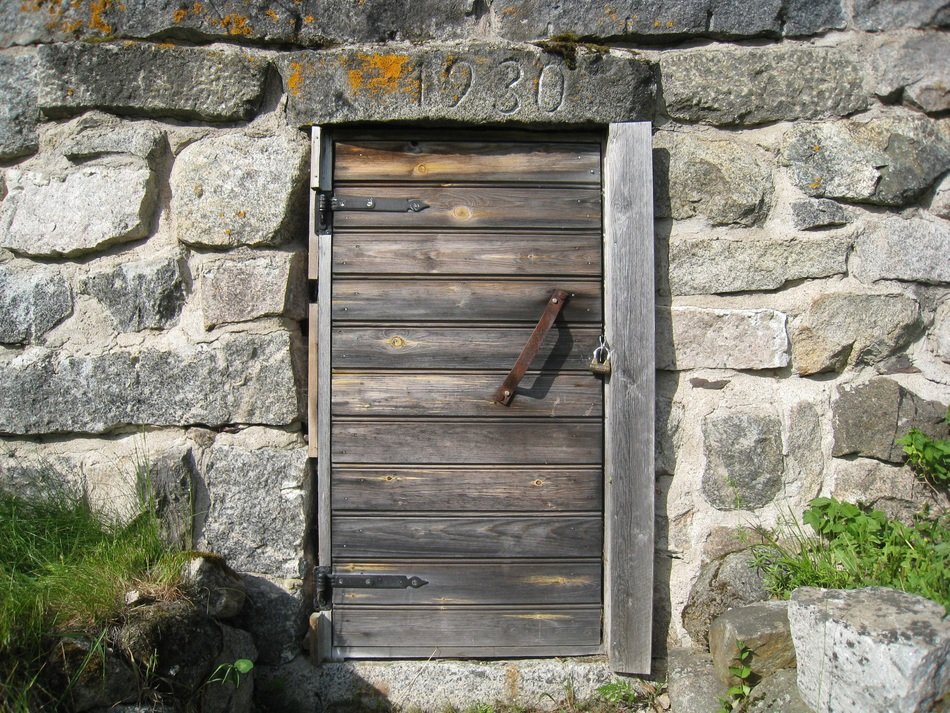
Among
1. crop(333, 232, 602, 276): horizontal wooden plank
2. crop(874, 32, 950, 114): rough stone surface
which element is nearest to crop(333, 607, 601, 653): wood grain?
crop(333, 232, 602, 276): horizontal wooden plank

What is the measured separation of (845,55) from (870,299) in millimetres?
831

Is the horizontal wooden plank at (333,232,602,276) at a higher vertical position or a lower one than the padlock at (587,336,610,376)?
higher

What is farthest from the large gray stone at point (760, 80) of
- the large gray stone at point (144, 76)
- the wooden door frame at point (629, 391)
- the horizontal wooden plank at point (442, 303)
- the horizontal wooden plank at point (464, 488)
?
the large gray stone at point (144, 76)

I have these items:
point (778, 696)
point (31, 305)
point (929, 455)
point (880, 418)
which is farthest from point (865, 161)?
point (31, 305)

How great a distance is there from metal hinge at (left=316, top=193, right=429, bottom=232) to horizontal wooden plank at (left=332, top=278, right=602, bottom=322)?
8.8 inches

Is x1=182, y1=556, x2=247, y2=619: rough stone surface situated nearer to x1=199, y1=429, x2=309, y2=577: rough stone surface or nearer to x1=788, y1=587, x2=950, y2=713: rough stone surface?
x1=199, y1=429, x2=309, y2=577: rough stone surface

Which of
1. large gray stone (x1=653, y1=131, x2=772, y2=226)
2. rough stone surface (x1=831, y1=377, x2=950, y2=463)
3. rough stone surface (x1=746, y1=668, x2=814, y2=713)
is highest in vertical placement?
large gray stone (x1=653, y1=131, x2=772, y2=226)

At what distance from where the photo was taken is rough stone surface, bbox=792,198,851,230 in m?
2.61

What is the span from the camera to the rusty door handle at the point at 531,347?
256 centimetres

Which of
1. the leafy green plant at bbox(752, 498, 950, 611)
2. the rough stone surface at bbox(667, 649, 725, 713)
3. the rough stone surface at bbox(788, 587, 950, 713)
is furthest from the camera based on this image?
the rough stone surface at bbox(667, 649, 725, 713)

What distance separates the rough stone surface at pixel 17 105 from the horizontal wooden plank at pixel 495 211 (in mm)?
1082

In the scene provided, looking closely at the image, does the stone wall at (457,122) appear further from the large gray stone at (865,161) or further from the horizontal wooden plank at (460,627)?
the horizontal wooden plank at (460,627)

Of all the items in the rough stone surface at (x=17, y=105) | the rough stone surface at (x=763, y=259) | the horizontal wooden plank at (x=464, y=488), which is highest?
the rough stone surface at (x=17, y=105)

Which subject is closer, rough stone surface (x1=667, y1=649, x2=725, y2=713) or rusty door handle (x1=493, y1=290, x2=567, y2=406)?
Answer: rough stone surface (x1=667, y1=649, x2=725, y2=713)
